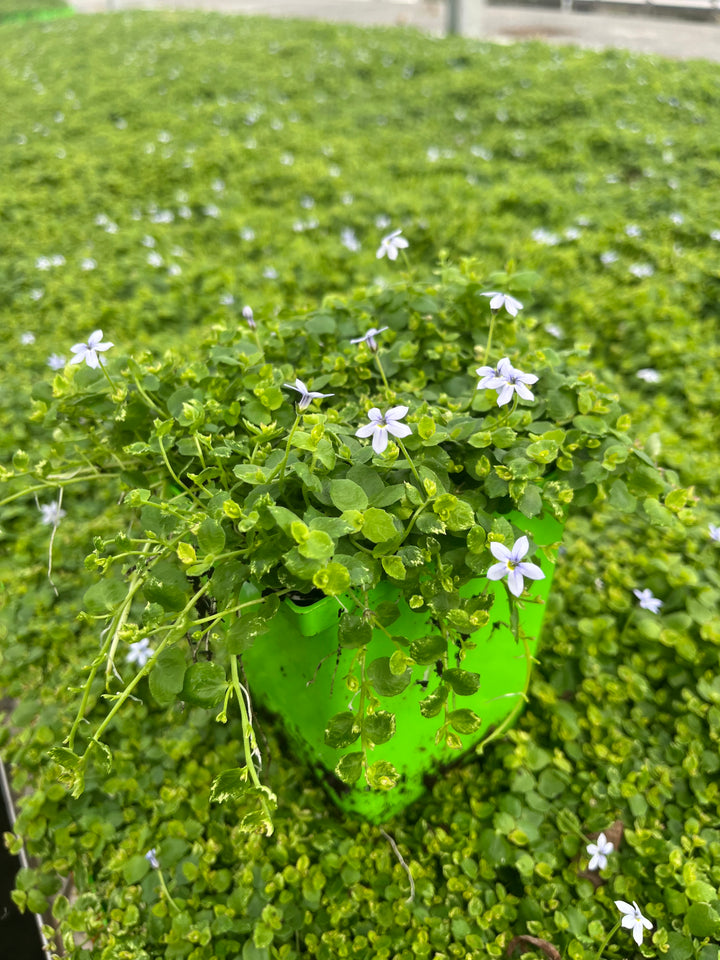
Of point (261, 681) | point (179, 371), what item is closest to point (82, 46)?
point (179, 371)

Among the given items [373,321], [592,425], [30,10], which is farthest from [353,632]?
[30,10]

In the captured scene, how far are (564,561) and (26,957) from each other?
1836 mm

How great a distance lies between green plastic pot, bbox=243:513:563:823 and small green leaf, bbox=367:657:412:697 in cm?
8

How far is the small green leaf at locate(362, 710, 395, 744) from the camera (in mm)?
1030

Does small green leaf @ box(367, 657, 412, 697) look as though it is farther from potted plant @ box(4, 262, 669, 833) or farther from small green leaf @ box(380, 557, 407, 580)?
small green leaf @ box(380, 557, 407, 580)

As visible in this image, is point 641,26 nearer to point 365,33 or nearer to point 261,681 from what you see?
point 365,33

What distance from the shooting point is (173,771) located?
172 centimetres

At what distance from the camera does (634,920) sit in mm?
1316

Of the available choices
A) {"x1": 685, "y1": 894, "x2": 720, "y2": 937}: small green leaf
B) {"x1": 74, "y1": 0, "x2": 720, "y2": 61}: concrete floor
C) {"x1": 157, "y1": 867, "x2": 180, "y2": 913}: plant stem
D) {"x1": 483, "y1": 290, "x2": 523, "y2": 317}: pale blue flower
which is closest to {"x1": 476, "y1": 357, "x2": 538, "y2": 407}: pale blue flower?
{"x1": 483, "y1": 290, "x2": 523, "y2": 317}: pale blue flower

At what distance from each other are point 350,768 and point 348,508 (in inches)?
16.5

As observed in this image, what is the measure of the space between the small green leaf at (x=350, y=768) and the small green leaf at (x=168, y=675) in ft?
0.95

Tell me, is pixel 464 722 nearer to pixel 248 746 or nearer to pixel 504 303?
pixel 248 746

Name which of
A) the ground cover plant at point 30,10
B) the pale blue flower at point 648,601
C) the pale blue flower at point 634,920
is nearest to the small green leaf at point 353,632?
the pale blue flower at point 634,920

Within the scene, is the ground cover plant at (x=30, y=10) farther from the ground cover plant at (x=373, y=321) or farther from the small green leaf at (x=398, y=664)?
the small green leaf at (x=398, y=664)
